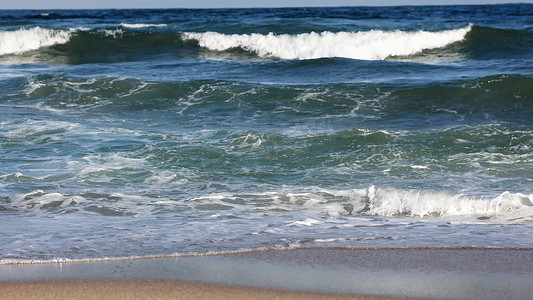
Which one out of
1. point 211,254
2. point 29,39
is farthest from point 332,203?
point 29,39

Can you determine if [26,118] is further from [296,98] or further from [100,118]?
[296,98]

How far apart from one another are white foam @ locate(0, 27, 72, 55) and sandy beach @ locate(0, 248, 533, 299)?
18.5 metres

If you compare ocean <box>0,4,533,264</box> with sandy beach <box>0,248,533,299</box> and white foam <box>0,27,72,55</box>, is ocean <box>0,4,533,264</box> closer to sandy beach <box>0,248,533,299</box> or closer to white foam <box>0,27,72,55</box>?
sandy beach <box>0,248,533,299</box>

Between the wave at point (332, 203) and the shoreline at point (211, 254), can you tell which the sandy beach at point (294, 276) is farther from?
the wave at point (332, 203)

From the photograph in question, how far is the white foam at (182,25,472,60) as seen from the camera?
1931cm

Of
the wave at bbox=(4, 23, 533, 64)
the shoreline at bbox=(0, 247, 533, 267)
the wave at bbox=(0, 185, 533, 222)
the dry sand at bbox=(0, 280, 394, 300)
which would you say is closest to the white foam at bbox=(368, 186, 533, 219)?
the wave at bbox=(0, 185, 533, 222)

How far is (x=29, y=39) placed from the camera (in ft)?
73.0

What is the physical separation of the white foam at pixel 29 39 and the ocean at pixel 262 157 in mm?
5405

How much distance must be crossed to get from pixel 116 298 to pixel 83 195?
2.62 meters

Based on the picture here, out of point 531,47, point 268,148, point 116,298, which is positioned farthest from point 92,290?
point 531,47

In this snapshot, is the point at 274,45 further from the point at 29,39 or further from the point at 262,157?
the point at 262,157

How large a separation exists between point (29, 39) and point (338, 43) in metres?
9.55

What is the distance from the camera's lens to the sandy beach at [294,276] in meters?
3.90

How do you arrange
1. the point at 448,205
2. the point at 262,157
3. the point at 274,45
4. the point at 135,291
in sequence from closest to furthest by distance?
the point at 135,291 < the point at 448,205 < the point at 262,157 < the point at 274,45
